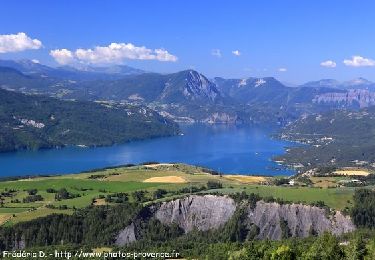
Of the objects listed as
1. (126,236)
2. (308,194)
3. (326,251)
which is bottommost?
(126,236)

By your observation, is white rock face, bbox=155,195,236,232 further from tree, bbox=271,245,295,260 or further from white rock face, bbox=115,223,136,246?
tree, bbox=271,245,295,260

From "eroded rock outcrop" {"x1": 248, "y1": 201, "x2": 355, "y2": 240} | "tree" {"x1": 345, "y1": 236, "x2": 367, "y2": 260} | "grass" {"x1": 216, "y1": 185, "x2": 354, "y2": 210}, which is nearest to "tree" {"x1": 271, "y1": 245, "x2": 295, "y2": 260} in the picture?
"tree" {"x1": 345, "y1": 236, "x2": 367, "y2": 260}

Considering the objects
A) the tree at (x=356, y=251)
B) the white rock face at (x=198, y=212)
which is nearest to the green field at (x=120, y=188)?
the white rock face at (x=198, y=212)

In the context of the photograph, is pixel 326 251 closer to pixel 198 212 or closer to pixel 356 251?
pixel 356 251

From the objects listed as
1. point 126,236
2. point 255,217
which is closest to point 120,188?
point 126,236

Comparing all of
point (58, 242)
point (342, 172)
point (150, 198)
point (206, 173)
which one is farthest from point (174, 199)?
point (342, 172)

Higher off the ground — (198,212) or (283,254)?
(283,254)
